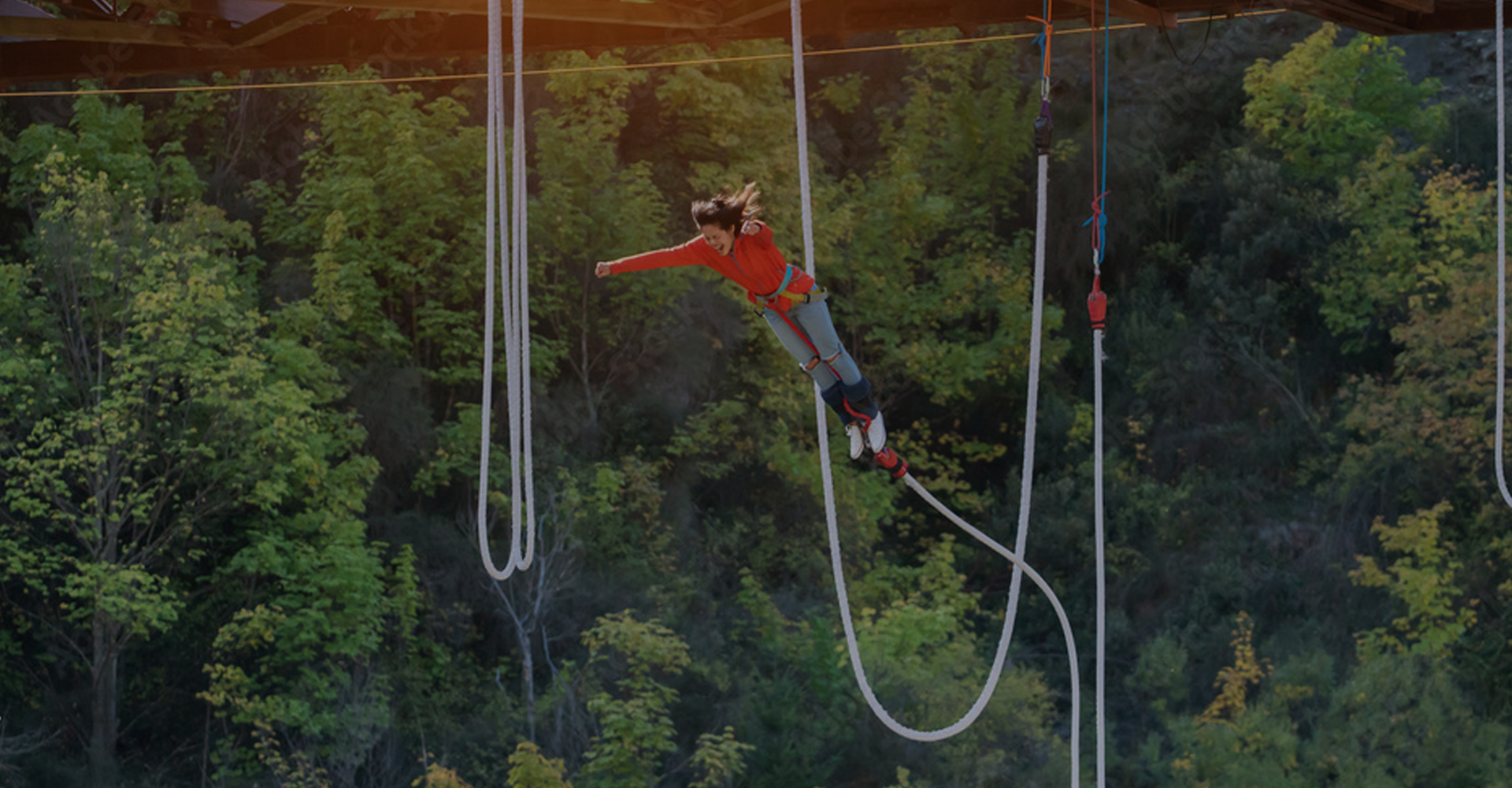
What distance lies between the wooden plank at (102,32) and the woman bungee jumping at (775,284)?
9.44 feet

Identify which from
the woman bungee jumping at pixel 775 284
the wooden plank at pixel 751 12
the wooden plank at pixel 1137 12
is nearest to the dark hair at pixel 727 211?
the woman bungee jumping at pixel 775 284

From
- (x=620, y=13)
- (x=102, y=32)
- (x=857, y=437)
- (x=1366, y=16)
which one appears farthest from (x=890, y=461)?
(x=102, y=32)

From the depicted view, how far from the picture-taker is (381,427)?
12.4 metres

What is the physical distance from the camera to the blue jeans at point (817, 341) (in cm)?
458

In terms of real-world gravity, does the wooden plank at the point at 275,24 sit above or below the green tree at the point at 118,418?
above

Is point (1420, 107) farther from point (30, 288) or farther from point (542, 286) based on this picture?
point (30, 288)

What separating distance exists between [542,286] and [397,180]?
148 centimetres

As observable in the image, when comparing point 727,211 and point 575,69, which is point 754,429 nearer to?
point 575,69

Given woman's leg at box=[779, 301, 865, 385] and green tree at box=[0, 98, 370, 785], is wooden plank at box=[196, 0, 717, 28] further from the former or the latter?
green tree at box=[0, 98, 370, 785]

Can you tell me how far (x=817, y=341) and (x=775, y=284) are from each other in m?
0.31

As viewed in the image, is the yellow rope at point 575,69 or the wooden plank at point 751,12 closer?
the wooden plank at point 751,12

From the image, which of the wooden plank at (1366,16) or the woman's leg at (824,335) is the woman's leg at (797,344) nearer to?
the woman's leg at (824,335)

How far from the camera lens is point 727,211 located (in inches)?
165

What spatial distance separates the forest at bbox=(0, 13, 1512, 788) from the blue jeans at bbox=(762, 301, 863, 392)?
244 inches
